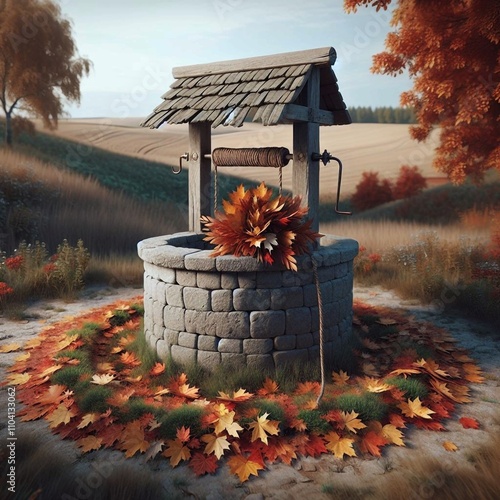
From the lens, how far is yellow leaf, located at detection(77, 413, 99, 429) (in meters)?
3.96

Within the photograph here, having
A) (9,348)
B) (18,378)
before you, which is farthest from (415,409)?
(9,348)

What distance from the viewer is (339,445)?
147 inches

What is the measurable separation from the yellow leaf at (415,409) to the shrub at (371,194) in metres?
18.4

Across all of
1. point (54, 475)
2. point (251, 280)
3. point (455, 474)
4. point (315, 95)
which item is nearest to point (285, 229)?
point (251, 280)

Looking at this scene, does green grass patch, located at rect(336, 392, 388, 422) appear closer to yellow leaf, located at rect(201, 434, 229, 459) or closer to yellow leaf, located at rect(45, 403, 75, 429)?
yellow leaf, located at rect(201, 434, 229, 459)

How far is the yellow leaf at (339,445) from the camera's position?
3645 millimetres

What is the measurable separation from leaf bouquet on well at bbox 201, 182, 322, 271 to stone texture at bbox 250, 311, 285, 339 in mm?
486

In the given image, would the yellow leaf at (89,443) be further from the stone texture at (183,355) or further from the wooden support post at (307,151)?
the wooden support post at (307,151)

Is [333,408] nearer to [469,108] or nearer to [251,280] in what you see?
[251,280]

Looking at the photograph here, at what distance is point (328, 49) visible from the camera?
4867 millimetres

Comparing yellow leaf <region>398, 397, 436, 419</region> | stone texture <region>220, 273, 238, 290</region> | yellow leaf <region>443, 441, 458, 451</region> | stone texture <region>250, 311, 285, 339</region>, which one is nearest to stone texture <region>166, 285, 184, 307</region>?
stone texture <region>220, 273, 238, 290</region>

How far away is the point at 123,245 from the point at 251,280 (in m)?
7.65

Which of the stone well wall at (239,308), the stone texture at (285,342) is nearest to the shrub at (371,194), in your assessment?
the stone well wall at (239,308)

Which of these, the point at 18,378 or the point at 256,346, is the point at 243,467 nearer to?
the point at 256,346
